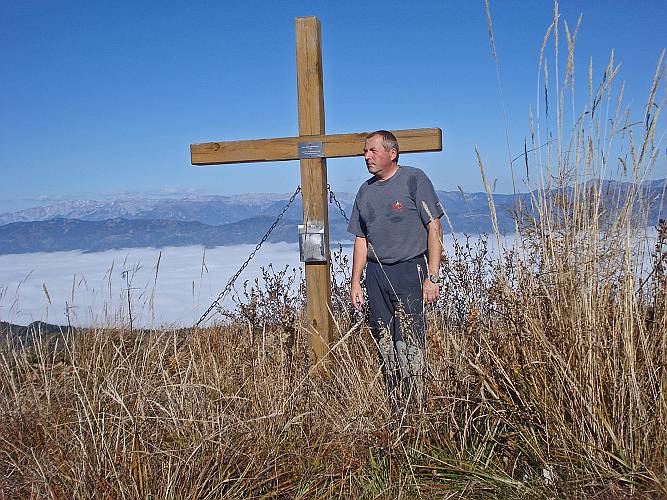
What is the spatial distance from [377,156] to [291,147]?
114cm

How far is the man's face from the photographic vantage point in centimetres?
482

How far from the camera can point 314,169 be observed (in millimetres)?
5730

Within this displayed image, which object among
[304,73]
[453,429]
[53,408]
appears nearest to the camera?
[453,429]

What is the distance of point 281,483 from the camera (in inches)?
134

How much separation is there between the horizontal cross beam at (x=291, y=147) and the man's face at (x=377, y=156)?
64 cm

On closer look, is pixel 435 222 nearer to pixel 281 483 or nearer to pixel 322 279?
pixel 322 279

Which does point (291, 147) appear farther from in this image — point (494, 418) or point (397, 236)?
point (494, 418)

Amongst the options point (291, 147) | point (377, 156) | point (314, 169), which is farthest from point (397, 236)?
point (291, 147)

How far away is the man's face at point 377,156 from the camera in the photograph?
4.82 metres

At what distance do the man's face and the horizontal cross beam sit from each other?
641 mm

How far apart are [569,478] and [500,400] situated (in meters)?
0.51

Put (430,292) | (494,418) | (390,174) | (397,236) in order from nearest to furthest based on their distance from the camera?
(494,418), (430,292), (397,236), (390,174)

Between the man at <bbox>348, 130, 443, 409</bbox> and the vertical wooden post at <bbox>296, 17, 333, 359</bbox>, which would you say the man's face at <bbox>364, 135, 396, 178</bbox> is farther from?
the vertical wooden post at <bbox>296, 17, 333, 359</bbox>

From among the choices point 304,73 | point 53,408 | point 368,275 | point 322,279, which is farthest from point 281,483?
point 304,73
